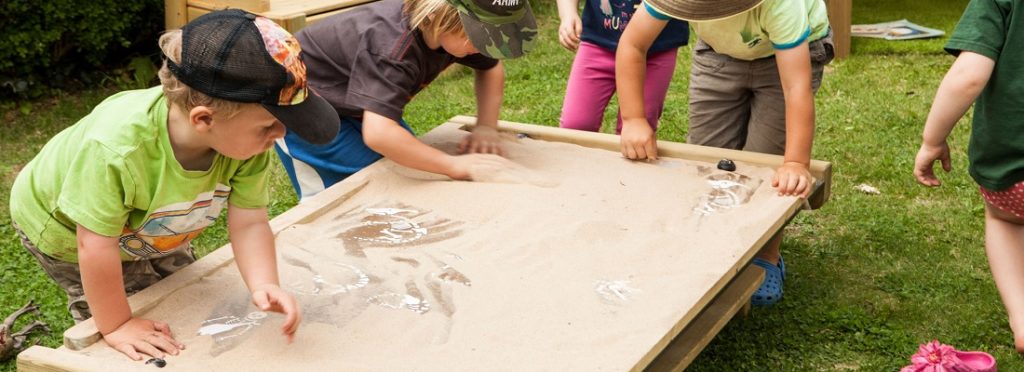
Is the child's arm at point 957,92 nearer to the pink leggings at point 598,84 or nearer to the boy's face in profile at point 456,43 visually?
the pink leggings at point 598,84

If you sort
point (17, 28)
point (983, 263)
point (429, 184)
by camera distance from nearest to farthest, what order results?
point (429, 184)
point (983, 263)
point (17, 28)

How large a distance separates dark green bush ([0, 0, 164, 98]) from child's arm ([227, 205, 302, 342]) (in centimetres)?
325

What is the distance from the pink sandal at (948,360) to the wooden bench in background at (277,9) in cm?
333

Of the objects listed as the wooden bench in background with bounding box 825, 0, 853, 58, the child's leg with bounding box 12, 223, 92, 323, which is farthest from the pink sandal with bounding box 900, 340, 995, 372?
the wooden bench in background with bounding box 825, 0, 853, 58

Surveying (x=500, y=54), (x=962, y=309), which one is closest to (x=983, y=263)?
(x=962, y=309)

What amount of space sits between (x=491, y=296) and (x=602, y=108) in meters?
1.61

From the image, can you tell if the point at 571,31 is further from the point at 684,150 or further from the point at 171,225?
the point at 171,225

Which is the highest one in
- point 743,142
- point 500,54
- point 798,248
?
point 500,54

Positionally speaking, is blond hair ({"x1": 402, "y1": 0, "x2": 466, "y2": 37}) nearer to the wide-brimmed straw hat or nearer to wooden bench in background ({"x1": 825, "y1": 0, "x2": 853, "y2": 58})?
the wide-brimmed straw hat

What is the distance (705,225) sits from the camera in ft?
9.82

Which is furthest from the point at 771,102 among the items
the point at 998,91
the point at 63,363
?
the point at 63,363

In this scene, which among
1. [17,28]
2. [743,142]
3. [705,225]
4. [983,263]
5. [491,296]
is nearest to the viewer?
[491,296]

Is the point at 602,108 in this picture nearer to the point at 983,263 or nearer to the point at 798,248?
the point at 798,248

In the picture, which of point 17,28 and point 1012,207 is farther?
point 17,28
